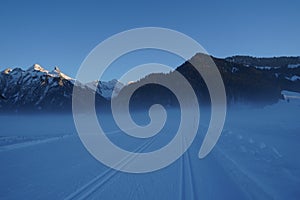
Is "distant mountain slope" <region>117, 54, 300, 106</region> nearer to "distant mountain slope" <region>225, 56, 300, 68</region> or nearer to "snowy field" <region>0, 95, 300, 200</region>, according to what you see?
"distant mountain slope" <region>225, 56, 300, 68</region>

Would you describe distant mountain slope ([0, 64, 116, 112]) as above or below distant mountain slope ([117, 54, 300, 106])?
above

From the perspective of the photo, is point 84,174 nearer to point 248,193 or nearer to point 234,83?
point 248,193

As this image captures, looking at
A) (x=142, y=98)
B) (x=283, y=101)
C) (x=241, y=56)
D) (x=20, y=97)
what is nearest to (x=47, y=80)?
(x=20, y=97)

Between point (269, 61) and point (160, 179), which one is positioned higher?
point (269, 61)

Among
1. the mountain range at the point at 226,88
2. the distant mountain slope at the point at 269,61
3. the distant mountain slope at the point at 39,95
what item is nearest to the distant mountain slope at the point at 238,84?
the mountain range at the point at 226,88

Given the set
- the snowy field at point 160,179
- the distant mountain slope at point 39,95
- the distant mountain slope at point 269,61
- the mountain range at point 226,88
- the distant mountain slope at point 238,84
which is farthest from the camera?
the distant mountain slope at point 39,95

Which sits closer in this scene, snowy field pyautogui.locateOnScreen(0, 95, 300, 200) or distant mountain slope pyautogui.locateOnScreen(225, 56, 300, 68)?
snowy field pyautogui.locateOnScreen(0, 95, 300, 200)

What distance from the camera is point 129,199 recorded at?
5.28 meters

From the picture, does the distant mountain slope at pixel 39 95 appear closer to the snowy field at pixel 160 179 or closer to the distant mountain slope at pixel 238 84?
the distant mountain slope at pixel 238 84

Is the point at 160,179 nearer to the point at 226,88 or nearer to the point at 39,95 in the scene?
the point at 226,88

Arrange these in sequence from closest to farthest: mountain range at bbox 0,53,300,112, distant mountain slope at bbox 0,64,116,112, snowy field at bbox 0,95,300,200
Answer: snowy field at bbox 0,95,300,200 < mountain range at bbox 0,53,300,112 < distant mountain slope at bbox 0,64,116,112

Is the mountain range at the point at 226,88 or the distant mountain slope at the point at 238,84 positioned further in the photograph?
the mountain range at the point at 226,88

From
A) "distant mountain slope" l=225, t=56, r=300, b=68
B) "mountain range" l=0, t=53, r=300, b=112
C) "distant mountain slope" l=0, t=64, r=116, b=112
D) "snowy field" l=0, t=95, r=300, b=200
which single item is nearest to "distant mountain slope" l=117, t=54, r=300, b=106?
"mountain range" l=0, t=53, r=300, b=112

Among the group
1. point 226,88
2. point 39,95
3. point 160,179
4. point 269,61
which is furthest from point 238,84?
point 39,95
